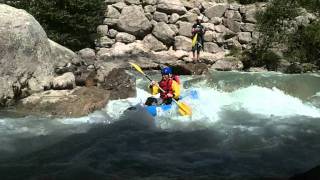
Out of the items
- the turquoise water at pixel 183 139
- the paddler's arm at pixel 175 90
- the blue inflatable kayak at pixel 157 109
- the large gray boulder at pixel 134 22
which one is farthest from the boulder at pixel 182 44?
the blue inflatable kayak at pixel 157 109

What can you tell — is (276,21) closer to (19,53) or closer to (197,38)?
(197,38)

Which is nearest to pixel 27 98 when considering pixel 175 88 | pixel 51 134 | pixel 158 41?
pixel 51 134

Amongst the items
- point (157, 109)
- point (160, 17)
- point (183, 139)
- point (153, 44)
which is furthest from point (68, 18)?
point (183, 139)

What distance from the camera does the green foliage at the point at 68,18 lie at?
66.7 ft

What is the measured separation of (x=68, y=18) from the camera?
2070cm

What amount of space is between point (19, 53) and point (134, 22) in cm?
929

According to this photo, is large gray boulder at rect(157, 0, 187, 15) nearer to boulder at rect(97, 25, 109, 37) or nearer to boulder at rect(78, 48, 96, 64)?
boulder at rect(97, 25, 109, 37)

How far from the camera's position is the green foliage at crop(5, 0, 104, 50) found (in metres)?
20.3

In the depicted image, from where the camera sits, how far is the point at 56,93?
13.5 meters

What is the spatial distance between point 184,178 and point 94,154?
6.85ft

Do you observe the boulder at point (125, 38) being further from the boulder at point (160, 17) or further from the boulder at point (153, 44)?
the boulder at point (160, 17)

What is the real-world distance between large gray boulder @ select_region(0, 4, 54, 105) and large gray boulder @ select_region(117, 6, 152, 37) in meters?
7.50

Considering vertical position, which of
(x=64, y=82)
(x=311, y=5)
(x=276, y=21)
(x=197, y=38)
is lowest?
(x=64, y=82)

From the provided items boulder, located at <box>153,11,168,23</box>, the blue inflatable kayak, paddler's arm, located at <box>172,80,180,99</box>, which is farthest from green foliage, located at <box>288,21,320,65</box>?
the blue inflatable kayak
